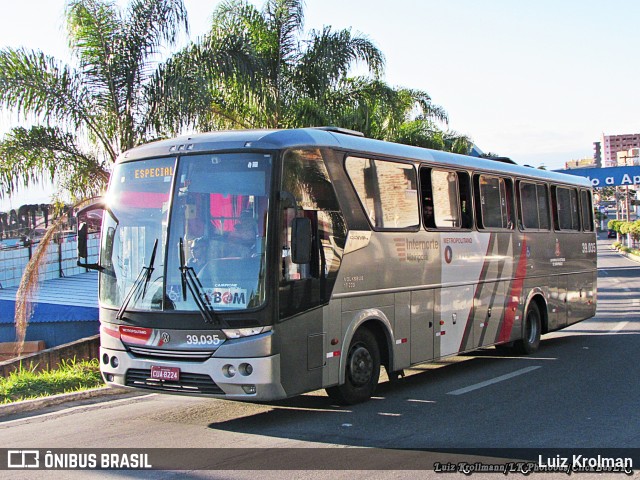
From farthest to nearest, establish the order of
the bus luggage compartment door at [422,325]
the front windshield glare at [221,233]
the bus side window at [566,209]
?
the bus side window at [566,209]
the bus luggage compartment door at [422,325]
the front windshield glare at [221,233]

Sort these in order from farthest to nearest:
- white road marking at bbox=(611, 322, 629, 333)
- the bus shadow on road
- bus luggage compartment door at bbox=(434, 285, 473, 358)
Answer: white road marking at bbox=(611, 322, 629, 333) < bus luggage compartment door at bbox=(434, 285, 473, 358) < the bus shadow on road

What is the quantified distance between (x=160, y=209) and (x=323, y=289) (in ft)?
6.62

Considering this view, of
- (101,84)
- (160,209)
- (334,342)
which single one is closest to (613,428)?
(334,342)

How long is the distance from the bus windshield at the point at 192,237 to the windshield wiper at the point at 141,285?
0.01m

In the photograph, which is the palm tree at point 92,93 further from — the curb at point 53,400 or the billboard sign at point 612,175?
the billboard sign at point 612,175

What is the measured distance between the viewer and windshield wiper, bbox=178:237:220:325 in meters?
8.05

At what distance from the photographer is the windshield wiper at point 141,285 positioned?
8484 millimetres

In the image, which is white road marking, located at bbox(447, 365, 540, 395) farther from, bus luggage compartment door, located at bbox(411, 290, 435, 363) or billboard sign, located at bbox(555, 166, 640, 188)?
billboard sign, located at bbox(555, 166, 640, 188)

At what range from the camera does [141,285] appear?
854cm

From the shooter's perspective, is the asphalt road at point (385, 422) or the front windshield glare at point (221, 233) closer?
the asphalt road at point (385, 422)

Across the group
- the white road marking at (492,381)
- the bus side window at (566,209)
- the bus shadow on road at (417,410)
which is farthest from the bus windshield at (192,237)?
the bus side window at (566,209)

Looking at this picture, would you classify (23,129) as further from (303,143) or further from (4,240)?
(4,240)

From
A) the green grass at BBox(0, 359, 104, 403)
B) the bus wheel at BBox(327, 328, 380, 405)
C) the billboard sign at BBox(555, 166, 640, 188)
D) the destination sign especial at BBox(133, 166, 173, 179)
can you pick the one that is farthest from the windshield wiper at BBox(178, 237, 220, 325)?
the billboard sign at BBox(555, 166, 640, 188)

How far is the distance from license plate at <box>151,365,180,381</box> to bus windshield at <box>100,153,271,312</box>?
65cm
